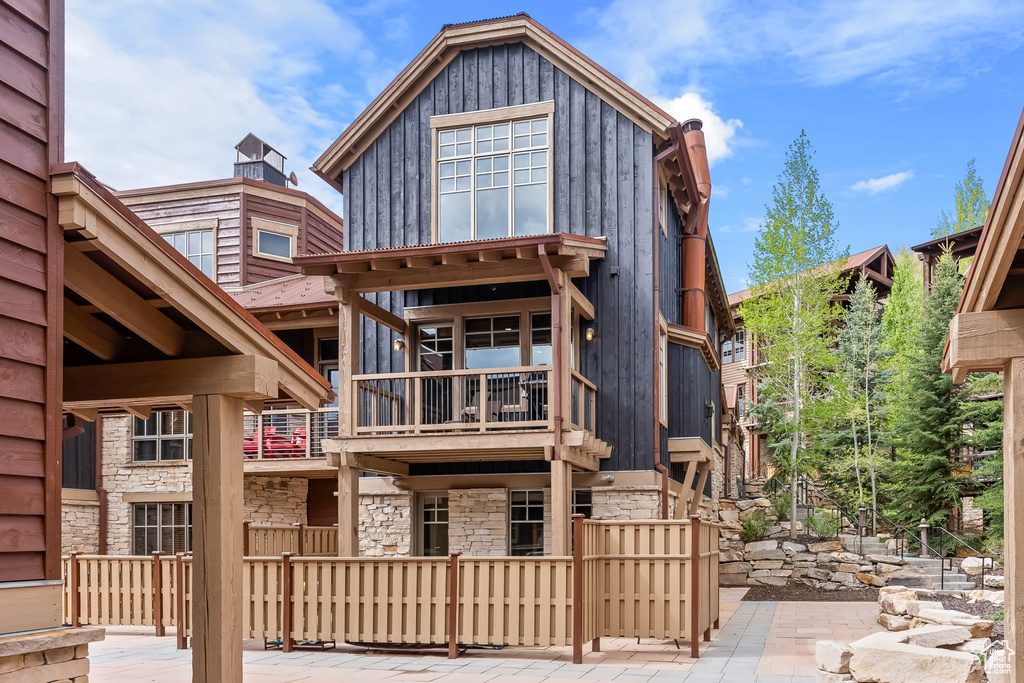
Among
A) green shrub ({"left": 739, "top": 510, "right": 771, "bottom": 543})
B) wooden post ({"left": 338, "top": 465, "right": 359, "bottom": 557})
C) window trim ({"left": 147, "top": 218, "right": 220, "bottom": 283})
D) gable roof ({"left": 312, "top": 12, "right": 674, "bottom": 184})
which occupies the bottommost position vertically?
green shrub ({"left": 739, "top": 510, "right": 771, "bottom": 543})

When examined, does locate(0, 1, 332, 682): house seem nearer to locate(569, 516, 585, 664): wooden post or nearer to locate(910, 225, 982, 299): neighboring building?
locate(569, 516, 585, 664): wooden post

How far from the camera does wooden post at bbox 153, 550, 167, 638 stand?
12.4 metres

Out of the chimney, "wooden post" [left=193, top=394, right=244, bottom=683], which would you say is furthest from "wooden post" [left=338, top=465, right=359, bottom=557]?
the chimney

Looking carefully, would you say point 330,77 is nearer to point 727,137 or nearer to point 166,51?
point 166,51

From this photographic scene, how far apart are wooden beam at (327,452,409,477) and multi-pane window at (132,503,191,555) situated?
565 centimetres

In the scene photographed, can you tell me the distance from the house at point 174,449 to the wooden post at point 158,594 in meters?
5.25

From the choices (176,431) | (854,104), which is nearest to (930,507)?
(176,431)

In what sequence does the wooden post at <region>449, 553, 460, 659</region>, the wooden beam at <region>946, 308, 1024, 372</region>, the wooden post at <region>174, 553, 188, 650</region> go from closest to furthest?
the wooden beam at <region>946, 308, 1024, 372</region>
the wooden post at <region>449, 553, 460, 659</region>
the wooden post at <region>174, 553, 188, 650</region>

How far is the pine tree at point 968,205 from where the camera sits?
35.0m

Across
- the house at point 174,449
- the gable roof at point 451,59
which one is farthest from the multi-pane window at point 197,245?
the gable roof at point 451,59

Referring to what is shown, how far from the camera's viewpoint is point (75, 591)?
506 inches

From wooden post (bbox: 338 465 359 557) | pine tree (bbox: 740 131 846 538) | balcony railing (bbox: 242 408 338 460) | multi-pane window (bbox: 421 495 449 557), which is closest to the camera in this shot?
wooden post (bbox: 338 465 359 557)

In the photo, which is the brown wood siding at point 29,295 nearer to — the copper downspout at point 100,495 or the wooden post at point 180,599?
the wooden post at point 180,599

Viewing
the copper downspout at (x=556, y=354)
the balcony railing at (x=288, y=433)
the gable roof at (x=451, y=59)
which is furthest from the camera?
the balcony railing at (x=288, y=433)
